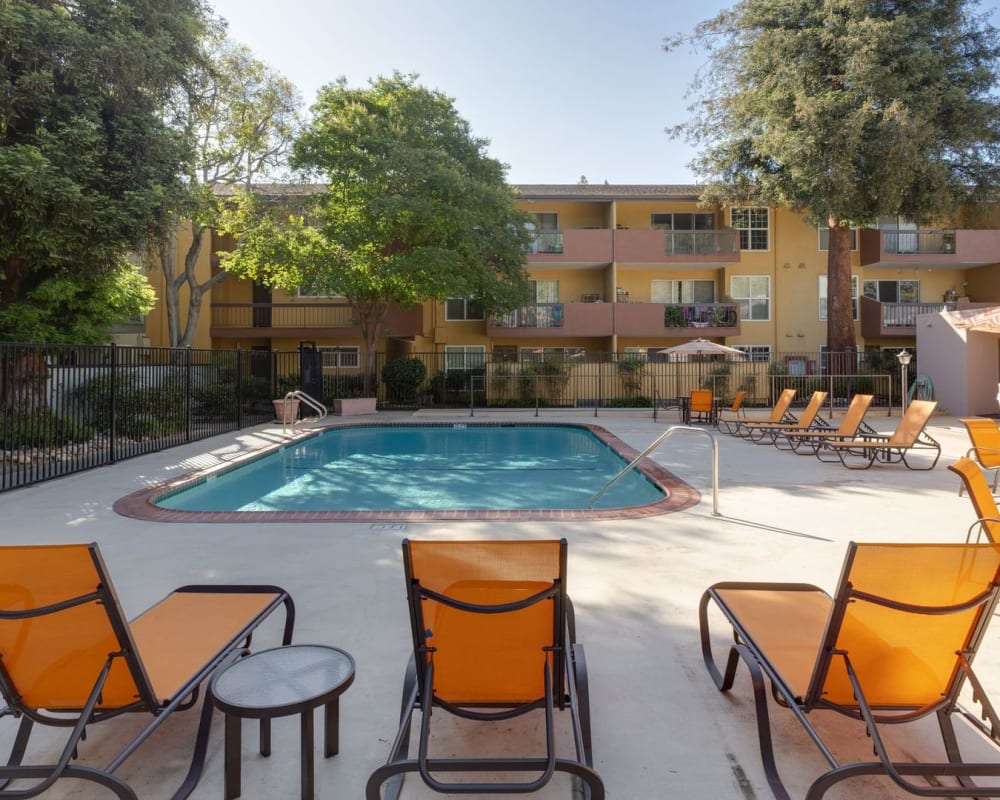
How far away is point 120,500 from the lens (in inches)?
306

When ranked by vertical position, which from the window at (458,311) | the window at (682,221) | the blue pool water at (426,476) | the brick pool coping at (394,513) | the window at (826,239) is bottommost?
the blue pool water at (426,476)

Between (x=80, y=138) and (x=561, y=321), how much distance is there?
18.0 meters

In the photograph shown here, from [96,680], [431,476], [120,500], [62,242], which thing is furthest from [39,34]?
[96,680]

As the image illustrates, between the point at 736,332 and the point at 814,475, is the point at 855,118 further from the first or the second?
the point at 814,475

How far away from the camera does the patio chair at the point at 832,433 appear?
10.8 metres

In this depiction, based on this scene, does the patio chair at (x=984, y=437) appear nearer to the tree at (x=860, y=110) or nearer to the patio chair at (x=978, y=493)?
the patio chair at (x=978, y=493)

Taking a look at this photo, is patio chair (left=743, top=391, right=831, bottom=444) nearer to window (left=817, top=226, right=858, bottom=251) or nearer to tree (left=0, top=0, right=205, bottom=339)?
tree (left=0, top=0, right=205, bottom=339)

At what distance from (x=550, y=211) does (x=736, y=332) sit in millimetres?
9667

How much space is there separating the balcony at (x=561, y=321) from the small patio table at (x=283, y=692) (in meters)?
23.4

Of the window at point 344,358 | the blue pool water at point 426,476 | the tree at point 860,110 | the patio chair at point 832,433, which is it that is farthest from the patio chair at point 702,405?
the window at point 344,358

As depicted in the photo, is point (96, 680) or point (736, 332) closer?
point (96, 680)

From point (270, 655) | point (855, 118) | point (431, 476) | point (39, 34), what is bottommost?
point (431, 476)

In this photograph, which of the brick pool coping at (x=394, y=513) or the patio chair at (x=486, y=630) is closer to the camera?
the patio chair at (x=486, y=630)

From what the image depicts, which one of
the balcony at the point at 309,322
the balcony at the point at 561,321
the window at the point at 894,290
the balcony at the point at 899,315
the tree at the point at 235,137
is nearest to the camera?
the tree at the point at 235,137
